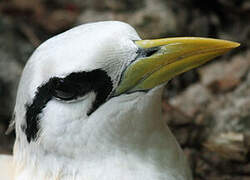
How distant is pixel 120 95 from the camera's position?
261 cm

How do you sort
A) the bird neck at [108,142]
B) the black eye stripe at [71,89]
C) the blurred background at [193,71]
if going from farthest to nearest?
the blurred background at [193,71], the bird neck at [108,142], the black eye stripe at [71,89]

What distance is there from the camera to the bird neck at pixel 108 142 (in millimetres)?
2590

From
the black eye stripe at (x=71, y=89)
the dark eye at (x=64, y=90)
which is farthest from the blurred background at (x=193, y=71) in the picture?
the dark eye at (x=64, y=90)

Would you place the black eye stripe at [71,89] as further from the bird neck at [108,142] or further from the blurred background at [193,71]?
the blurred background at [193,71]

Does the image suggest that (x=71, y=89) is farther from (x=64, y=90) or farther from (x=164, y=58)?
(x=164, y=58)

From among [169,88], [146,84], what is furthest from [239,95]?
[146,84]

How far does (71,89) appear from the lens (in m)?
2.48

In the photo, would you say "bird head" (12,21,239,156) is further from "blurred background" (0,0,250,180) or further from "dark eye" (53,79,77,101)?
"blurred background" (0,0,250,180)

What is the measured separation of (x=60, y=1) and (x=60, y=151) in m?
3.73

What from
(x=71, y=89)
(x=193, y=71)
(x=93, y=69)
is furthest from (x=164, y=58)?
(x=193, y=71)

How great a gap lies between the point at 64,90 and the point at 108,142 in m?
0.40

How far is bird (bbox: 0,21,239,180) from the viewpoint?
2.48 m

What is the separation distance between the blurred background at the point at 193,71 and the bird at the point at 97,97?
1650 millimetres

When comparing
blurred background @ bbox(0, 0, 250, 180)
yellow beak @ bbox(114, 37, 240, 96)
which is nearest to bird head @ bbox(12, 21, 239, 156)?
yellow beak @ bbox(114, 37, 240, 96)
